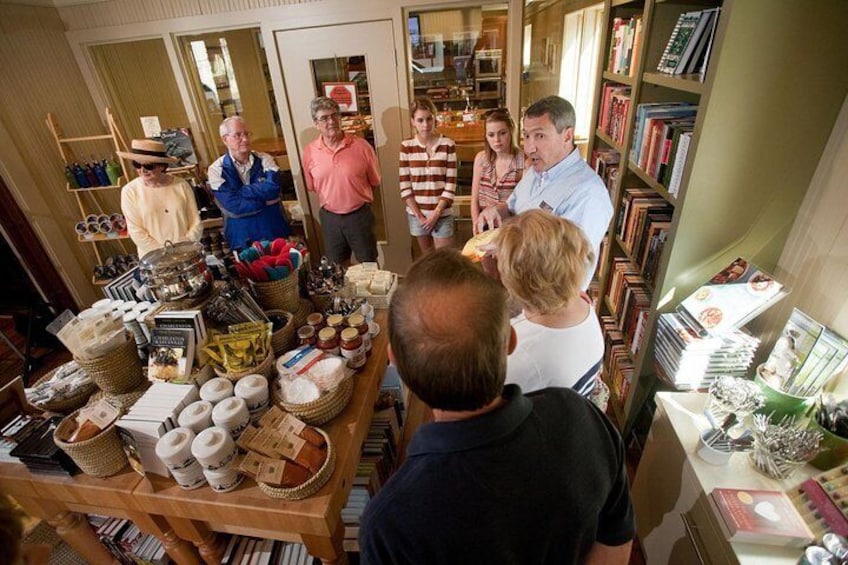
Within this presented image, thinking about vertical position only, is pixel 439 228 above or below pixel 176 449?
below

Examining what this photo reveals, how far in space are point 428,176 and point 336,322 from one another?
1.93m

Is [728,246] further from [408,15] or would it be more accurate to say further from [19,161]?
[19,161]

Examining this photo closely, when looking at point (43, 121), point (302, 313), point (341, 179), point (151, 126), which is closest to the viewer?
point (302, 313)

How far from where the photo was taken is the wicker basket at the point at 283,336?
141cm

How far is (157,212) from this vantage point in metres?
2.69

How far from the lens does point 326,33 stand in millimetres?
3299

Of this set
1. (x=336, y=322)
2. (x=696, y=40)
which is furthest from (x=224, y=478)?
(x=696, y=40)

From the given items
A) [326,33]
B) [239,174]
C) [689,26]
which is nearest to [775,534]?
[689,26]

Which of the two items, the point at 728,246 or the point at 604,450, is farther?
the point at 728,246

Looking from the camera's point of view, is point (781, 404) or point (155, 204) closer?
point (781, 404)

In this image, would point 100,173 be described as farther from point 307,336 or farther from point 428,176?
point 307,336

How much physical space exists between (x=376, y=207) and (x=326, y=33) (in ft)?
5.59

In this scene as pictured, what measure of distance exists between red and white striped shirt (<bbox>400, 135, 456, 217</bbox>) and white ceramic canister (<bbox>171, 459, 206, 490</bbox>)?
2.47 m

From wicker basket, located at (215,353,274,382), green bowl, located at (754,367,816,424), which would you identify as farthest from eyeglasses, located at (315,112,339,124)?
green bowl, located at (754,367,816,424)
